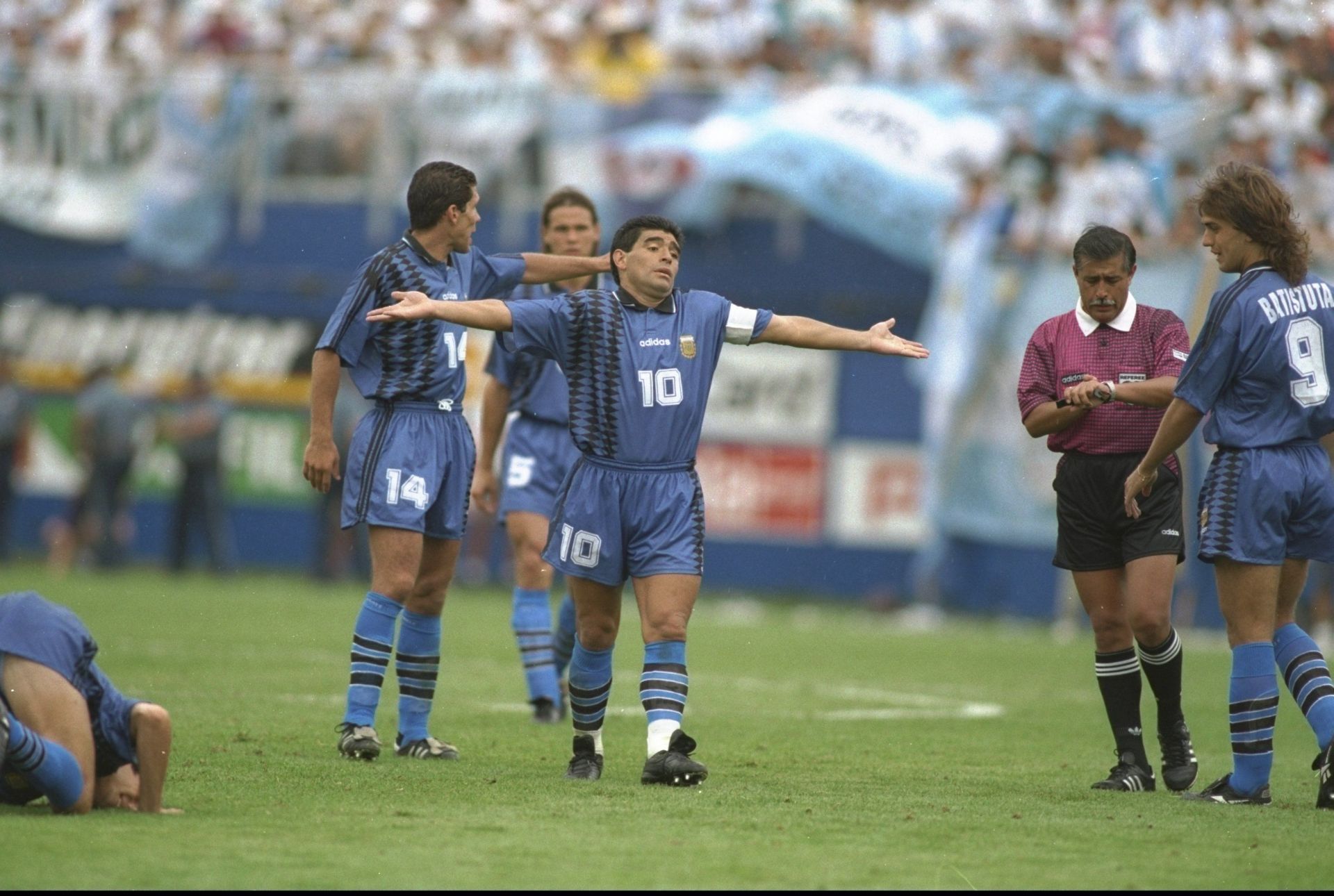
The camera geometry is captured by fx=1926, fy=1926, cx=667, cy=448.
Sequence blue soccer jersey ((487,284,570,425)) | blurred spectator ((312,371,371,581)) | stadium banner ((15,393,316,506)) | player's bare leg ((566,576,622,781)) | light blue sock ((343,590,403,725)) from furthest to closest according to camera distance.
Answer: stadium banner ((15,393,316,506)) → blurred spectator ((312,371,371,581)) → blue soccer jersey ((487,284,570,425)) → light blue sock ((343,590,403,725)) → player's bare leg ((566,576,622,781))

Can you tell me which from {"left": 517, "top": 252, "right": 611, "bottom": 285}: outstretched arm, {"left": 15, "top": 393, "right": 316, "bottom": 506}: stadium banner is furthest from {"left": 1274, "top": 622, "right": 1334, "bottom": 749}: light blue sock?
{"left": 15, "top": 393, "right": 316, "bottom": 506}: stadium banner

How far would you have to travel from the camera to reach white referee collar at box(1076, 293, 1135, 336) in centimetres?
770

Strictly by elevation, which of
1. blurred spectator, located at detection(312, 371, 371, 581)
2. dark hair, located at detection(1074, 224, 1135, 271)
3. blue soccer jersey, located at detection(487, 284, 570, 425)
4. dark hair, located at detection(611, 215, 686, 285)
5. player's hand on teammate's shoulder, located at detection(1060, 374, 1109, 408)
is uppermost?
dark hair, located at detection(1074, 224, 1135, 271)

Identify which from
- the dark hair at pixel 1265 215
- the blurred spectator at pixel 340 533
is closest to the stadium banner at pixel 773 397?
the blurred spectator at pixel 340 533

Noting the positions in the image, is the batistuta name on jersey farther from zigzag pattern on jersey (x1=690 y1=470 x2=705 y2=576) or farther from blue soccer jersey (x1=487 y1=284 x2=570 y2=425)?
blue soccer jersey (x1=487 y1=284 x2=570 y2=425)

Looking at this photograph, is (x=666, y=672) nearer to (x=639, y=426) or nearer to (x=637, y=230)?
(x=639, y=426)

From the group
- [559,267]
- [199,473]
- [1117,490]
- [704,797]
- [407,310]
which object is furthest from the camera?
[199,473]

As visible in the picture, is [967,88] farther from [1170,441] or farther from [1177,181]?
[1170,441]

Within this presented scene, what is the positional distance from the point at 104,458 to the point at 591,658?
15277 mm

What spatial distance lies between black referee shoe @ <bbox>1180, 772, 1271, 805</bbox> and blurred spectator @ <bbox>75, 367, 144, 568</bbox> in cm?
1654

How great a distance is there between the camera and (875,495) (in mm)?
19594

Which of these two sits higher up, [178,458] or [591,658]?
[178,458]

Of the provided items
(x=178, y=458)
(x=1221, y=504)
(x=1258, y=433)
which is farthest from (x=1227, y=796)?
(x=178, y=458)

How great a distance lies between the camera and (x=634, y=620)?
17.2 metres
